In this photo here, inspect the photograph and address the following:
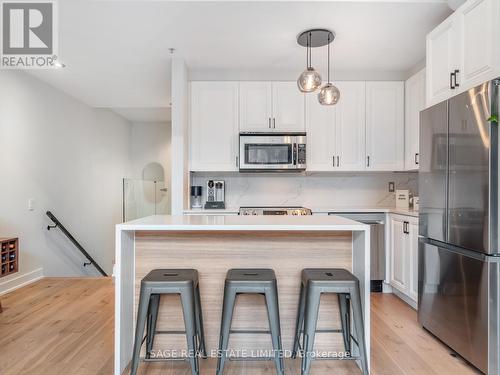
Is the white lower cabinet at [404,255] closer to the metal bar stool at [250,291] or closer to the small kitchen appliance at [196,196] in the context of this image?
the metal bar stool at [250,291]

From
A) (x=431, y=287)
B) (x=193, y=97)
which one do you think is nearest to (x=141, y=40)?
(x=193, y=97)

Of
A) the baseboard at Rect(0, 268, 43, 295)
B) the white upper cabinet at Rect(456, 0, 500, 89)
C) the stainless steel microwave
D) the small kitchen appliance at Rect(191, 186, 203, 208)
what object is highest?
the white upper cabinet at Rect(456, 0, 500, 89)

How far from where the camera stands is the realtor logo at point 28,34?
101 inches

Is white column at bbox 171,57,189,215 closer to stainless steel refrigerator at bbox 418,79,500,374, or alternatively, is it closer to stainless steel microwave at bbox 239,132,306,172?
stainless steel microwave at bbox 239,132,306,172

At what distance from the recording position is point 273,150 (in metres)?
3.69

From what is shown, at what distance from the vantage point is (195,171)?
3.81 meters

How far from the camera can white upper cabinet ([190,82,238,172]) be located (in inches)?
148

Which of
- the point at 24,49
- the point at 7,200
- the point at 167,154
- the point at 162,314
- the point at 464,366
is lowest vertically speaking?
the point at 464,366

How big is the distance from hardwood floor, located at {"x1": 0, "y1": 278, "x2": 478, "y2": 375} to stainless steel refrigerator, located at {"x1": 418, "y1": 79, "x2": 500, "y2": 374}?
20 centimetres

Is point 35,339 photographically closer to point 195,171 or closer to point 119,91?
point 195,171

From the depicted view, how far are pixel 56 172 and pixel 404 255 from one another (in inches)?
174

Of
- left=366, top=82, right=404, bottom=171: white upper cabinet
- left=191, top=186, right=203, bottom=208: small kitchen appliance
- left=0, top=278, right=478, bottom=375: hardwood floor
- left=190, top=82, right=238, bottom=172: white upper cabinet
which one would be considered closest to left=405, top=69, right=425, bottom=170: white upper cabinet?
left=366, top=82, right=404, bottom=171: white upper cabinet

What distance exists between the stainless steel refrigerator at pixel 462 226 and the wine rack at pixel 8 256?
3.68m

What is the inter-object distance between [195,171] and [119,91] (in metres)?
1.87
